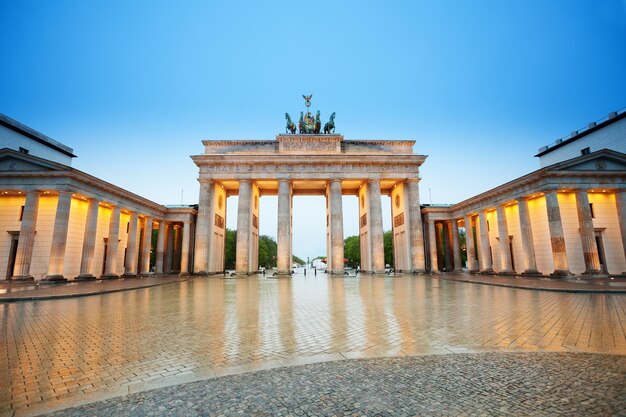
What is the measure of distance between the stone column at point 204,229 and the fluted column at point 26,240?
1639cm

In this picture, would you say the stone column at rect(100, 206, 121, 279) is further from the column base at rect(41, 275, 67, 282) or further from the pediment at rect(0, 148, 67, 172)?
the pediment at rect(0, 148, 67, 172)

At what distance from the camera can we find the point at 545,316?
351 inches

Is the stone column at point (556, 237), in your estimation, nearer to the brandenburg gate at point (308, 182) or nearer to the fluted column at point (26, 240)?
the brandenburg gate at point (308, 182)

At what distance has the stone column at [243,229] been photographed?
39.4 meters

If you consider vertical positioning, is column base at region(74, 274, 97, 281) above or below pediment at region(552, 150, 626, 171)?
below

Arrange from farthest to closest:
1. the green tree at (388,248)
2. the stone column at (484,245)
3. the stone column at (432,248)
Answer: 1. the green tree at (388,248)
2. the stone column at (432,248)
3. the stone column at (484,245)

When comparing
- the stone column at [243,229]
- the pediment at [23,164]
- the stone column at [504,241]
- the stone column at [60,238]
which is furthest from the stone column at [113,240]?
the stone column at [504,241]

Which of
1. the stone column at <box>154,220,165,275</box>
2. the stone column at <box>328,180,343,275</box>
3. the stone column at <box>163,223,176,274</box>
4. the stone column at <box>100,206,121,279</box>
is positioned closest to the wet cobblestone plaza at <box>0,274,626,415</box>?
the stone column at <box>100,206,121,279</box>

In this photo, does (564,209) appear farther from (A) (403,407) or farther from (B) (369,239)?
(A) (403,407)

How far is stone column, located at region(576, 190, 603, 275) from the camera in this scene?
87.9 feet

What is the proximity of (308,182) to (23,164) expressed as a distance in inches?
1206

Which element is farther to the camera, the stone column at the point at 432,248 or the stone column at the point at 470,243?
the stone column at the point at 432,248

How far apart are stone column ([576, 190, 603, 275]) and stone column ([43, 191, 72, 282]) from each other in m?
46.1

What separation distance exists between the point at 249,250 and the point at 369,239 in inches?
652
